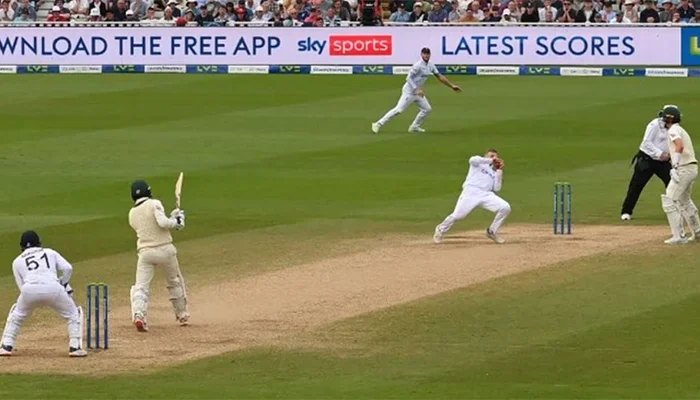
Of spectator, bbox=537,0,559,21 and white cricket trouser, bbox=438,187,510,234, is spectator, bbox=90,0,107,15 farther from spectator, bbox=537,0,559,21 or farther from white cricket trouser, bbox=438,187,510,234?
white cricket trouser, bbox=438,187,510,234

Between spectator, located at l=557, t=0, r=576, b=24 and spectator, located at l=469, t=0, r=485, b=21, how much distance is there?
2.33 metres

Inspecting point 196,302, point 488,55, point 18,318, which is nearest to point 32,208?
point 196,302

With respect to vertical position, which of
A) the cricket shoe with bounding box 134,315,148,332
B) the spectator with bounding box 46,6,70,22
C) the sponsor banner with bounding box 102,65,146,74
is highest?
the spectator with bounding box 46,6,70,22

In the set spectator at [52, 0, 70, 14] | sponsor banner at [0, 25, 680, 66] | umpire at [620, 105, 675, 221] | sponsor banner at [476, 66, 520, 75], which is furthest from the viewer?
spectator at [52, 0, 70, 14]

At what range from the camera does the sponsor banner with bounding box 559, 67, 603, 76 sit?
51.7 meters

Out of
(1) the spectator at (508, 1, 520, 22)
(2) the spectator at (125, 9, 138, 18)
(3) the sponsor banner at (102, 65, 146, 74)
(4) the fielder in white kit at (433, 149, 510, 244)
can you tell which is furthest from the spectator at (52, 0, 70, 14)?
(4) the fielder in white kit at (433, 149, 510, 244)

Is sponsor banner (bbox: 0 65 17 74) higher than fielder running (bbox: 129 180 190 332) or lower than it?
higher

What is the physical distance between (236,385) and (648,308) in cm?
589

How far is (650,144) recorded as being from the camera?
28062 mm

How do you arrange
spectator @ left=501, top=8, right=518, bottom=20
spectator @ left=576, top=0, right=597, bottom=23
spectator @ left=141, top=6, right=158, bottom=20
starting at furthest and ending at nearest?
spectator @ left=141, top=6, right=158, bottom=20
spectator @ left=501, top=8, right=518, bottom=20
spectator @ left=576, top=0, right=597, bottom=23

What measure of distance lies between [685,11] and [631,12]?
1.59 m

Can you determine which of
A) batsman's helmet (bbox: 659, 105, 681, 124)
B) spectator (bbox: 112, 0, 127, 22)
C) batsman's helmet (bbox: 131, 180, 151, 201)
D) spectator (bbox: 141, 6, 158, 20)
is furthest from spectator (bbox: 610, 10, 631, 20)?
batsman's helmet (bbox: 131, 180, 151, 201)

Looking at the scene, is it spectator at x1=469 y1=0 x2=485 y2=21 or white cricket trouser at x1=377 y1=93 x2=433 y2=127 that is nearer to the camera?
white cricket trouser at x1=377 y1=93 x2=433 y2=127

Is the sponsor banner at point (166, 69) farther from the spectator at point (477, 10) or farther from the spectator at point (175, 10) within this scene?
the spectator at point (477, 10)
